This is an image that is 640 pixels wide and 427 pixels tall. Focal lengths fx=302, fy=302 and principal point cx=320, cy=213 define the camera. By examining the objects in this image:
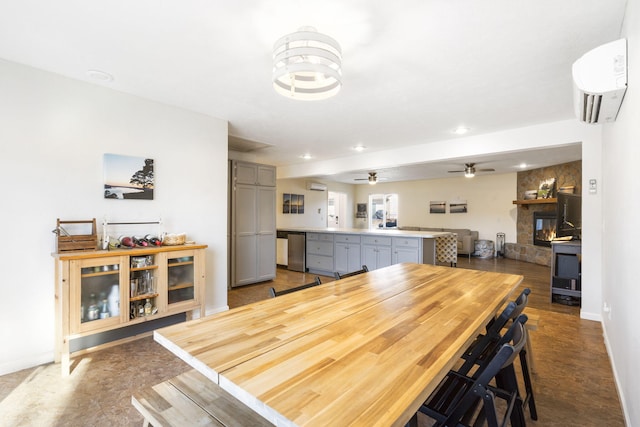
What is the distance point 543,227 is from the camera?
7297 mm

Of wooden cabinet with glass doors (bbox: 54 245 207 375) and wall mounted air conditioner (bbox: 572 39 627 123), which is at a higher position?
wall mounted air conditioner (bbox: 572 39 627 123)

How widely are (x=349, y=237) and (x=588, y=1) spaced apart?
4505 mm

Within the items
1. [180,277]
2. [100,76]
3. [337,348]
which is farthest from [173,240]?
[337,348]

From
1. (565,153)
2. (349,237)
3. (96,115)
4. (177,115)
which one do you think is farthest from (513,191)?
(96,115)

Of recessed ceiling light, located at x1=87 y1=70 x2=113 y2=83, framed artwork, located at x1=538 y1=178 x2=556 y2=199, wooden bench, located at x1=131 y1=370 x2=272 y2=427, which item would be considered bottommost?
wooden bench, located at x1=131 y1=370 x2=272 y2=427

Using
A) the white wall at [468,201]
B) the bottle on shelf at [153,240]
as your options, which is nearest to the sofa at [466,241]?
the white wall at [468,201]

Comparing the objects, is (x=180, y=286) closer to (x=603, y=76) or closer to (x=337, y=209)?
(x=603, y=76)

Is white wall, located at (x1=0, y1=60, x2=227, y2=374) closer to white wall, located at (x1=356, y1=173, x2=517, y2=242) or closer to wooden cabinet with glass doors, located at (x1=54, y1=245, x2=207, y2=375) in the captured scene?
wooden cabinet with glass doors, located at (x1=54, y1=245, x2=207, y2=375)

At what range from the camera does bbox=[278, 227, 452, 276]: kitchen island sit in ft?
16.4

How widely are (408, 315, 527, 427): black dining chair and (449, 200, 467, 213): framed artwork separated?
8.07 m

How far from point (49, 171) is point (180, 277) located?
140 centimetres

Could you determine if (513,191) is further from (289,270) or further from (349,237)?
(289,270)

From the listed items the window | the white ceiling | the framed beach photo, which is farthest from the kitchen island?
the window

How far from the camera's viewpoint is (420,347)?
1.09 metres
